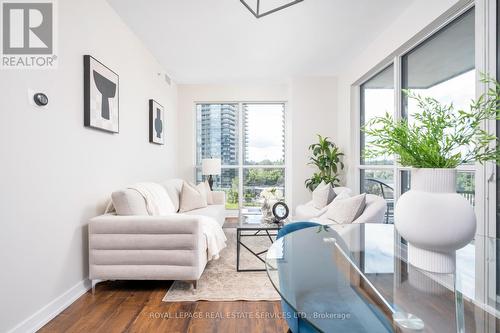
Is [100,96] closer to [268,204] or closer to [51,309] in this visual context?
[51,309]

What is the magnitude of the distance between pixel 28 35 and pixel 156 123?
2242 millimetres

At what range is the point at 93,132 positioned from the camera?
2426mm

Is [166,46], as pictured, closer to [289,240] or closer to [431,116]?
[289,240]

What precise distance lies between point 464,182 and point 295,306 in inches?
87.8

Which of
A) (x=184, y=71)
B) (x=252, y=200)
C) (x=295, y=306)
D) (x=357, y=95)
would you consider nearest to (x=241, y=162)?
(x=252, y=200)

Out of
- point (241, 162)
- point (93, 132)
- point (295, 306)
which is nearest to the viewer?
point (295, 306)

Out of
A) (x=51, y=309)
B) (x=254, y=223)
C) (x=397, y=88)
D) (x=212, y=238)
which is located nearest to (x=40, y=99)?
(x=51, y=309)

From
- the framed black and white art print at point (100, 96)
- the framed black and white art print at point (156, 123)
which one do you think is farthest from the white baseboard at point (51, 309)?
the framed black and white art print at point (156, 123)

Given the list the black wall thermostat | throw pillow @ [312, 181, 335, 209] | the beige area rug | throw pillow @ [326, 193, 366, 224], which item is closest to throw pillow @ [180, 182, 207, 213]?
the beige area rug

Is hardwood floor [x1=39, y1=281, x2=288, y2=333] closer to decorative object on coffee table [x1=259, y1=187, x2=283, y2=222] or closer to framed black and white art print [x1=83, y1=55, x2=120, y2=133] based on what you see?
decorative object on coffee table [x1=259, y1=187, x2=283, y2=222]

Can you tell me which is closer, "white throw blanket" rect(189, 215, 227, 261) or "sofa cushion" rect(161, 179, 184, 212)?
"white throw blanket" rect(189, 215, 227, 261)

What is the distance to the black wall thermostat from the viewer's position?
176cm

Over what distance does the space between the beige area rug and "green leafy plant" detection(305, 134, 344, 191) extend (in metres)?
2.30

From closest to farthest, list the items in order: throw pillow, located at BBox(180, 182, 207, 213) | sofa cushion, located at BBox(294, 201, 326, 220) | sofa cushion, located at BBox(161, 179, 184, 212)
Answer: sofa cushion, located at BBox(294, 201, 326, 220) → sofa cushion, located at BBox(161, 179, 184, 212) → throw pillow, located at BBox(180, 182, 207, 213)
